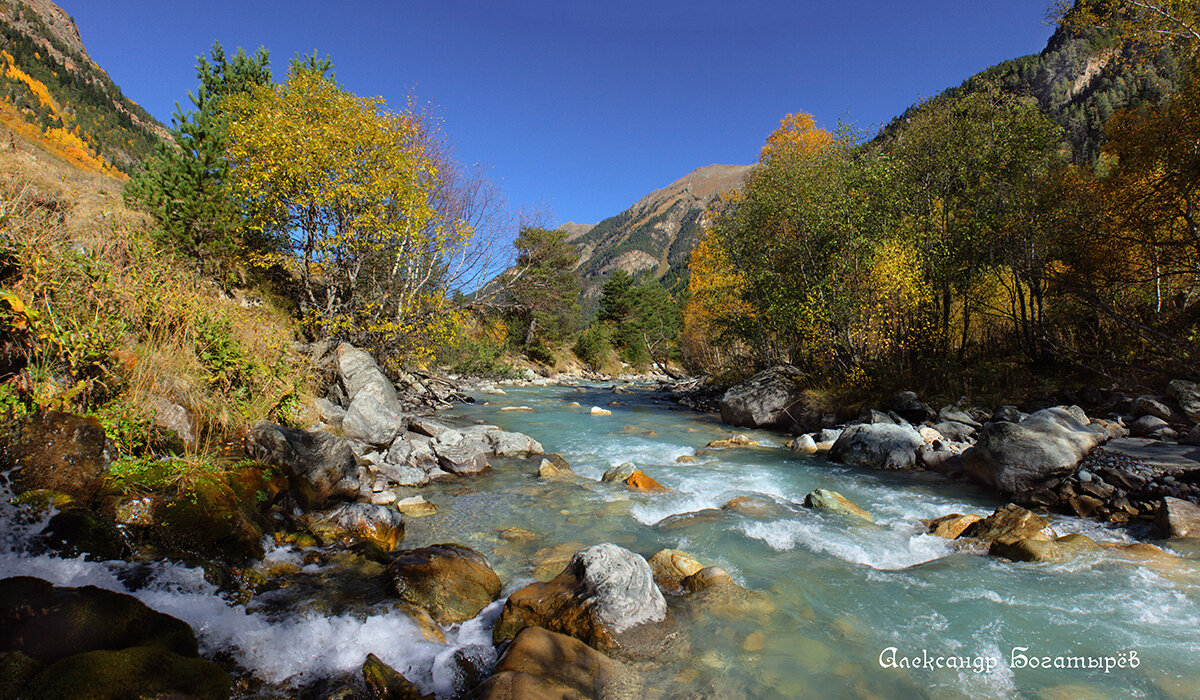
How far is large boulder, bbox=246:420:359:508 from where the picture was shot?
6027 mm

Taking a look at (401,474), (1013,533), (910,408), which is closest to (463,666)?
(401,474)

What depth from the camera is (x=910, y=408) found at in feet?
43.3

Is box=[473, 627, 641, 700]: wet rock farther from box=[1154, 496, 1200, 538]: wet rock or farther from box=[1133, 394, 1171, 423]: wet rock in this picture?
box=[1133, 394, 1171, 423]: wet rock

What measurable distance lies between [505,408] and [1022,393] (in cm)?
1603

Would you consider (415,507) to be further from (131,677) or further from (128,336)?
(131,677)

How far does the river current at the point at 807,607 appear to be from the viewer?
3357 millimetres

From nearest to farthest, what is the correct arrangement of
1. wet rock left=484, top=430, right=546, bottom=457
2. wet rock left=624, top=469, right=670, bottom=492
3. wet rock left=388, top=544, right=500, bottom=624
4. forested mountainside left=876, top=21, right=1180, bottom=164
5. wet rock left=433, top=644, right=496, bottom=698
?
wet rock left=433, top=644, right=496, bottom=698, wet rock left=388, top=544, right=500, bottom=624, wet rock left=624, top=469, right=670, bottom=492, wet rock left=484, top=430, right=546, bottom=457, forested mountainside left=876, top=21, right=1180, bottom=164

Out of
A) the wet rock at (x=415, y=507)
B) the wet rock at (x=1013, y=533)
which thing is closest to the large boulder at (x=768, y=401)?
Answer: the wet rock at (x=1013, y=533)

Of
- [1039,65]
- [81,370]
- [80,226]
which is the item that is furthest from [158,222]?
[1039,65]

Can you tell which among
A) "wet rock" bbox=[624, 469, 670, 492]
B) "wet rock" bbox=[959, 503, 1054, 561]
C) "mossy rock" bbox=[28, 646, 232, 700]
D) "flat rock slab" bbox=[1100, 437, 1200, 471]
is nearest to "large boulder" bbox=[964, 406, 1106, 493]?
"flat rock slab" bbox=[1100, 437, 1200, 471]

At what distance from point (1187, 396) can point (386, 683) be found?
14.7 meters

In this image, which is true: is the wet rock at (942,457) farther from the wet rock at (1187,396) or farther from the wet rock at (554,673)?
the wet rock at (554,673)

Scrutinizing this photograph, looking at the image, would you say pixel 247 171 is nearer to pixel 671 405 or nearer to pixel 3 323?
pixel 3 323

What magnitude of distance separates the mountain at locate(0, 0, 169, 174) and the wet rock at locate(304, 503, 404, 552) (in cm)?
5606
